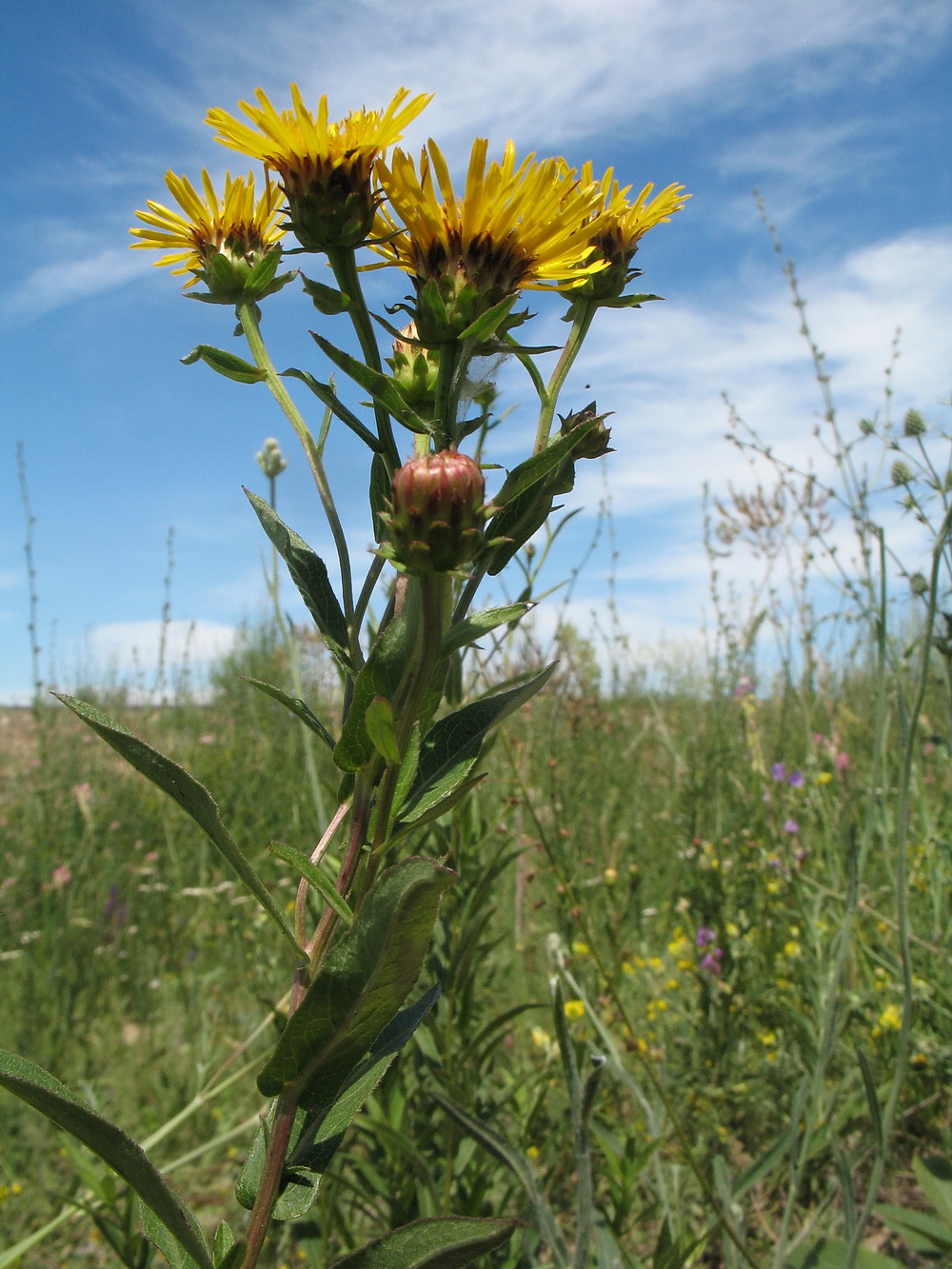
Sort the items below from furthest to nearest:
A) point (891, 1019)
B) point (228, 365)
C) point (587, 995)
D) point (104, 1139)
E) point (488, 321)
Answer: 1. point (587, 995)
2. point (891, 1019)
3. point (228, 365)
4. point (488, 321)
5. point (104, 1139)

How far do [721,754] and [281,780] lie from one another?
2453mm

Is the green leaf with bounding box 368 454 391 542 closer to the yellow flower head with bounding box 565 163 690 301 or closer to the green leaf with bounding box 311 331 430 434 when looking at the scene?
A: the green leaf with bounding box 311 331 430 434

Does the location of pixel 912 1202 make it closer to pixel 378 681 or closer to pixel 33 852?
pixel 378 681

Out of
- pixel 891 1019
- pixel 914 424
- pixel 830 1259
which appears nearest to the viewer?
pixel 830 1259

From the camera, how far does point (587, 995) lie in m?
2.49

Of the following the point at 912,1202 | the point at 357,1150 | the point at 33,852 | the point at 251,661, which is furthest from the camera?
the point at 251,661

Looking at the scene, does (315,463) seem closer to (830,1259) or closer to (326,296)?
(326,296)

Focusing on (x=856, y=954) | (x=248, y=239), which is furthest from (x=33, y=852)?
(x=248, y=239)

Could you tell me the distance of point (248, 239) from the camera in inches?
35.7

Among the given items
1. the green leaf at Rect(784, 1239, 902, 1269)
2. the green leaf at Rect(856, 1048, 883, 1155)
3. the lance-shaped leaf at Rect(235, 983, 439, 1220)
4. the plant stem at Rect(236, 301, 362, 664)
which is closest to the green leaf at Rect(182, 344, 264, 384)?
the plant stem at Rect(236, 301, 362, 664)

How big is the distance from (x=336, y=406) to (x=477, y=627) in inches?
8.9

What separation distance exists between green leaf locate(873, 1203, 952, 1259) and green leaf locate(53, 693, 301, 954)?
1393mm

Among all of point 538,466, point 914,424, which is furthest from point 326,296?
point 914,424

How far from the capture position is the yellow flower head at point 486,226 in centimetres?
74
